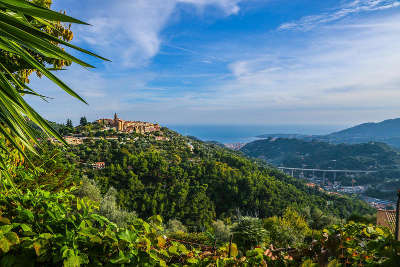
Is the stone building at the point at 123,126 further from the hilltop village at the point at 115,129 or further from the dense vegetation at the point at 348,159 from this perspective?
the dense vegetation at the point at 348,159

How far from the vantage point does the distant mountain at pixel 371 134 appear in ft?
350

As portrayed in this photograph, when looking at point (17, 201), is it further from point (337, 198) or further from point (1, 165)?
point (337, 198)

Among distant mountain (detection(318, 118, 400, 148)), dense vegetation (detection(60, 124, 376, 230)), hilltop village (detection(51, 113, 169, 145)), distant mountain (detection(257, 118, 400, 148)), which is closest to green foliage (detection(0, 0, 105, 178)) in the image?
dense vegetation (detection(60, 124, 376, 230))

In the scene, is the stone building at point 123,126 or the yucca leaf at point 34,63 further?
the stone building at point 123,126

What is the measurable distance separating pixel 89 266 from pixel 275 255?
65 cm

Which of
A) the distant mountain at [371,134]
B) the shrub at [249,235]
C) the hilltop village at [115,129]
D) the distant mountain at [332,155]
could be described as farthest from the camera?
the distant mountain at [371,134]

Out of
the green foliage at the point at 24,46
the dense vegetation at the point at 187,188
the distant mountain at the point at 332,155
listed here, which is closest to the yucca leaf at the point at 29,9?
the green foliage at the point at 24,46

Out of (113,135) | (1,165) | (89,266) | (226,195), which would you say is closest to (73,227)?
(89,266)

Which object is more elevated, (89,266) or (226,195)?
(89,266)

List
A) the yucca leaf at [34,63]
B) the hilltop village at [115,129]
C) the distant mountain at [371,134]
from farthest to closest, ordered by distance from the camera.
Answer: the distant mountain at [371,134] < the hilltop village at [115,129] < the yucca leaf at [34,63]

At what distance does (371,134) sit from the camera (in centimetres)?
11806

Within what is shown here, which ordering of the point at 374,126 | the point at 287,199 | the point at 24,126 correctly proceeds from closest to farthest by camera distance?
the point at 24,126 < the point at 287,199 < the point at 374,126

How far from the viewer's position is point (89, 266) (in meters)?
0.63

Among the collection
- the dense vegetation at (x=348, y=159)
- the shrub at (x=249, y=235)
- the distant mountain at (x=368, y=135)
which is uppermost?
the distant mountain at (x=368, y=135)
